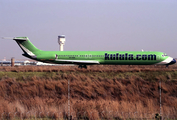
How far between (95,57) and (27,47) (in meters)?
12.1

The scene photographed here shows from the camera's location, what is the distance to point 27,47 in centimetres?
4125

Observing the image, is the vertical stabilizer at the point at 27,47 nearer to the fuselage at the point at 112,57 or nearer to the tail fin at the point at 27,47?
the tail fin at the point at 27,47

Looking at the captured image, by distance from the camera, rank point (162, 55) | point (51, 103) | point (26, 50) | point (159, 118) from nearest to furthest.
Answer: point (159, 118) < point (51, 103) < point (162, 55) < point (26, 50)

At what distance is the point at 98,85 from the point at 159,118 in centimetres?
855

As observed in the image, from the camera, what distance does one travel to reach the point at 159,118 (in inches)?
400

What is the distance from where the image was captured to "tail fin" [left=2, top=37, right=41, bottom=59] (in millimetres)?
40812

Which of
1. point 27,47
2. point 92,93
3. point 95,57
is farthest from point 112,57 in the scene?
point 92,93

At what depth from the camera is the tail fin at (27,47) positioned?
Result: 40.8 m

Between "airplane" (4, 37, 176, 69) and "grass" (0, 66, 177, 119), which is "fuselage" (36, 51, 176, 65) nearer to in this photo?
"airplane" (4, 37, 176, 69)

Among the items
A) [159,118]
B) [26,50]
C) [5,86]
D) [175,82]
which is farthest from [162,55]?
[159,118]

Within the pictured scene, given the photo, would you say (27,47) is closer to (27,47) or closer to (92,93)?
(27,47)

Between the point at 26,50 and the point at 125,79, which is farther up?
the point at 26,50

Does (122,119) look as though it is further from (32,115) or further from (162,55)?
(162,55)

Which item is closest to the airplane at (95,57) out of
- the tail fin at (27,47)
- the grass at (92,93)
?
the tail fin at (27,47)
